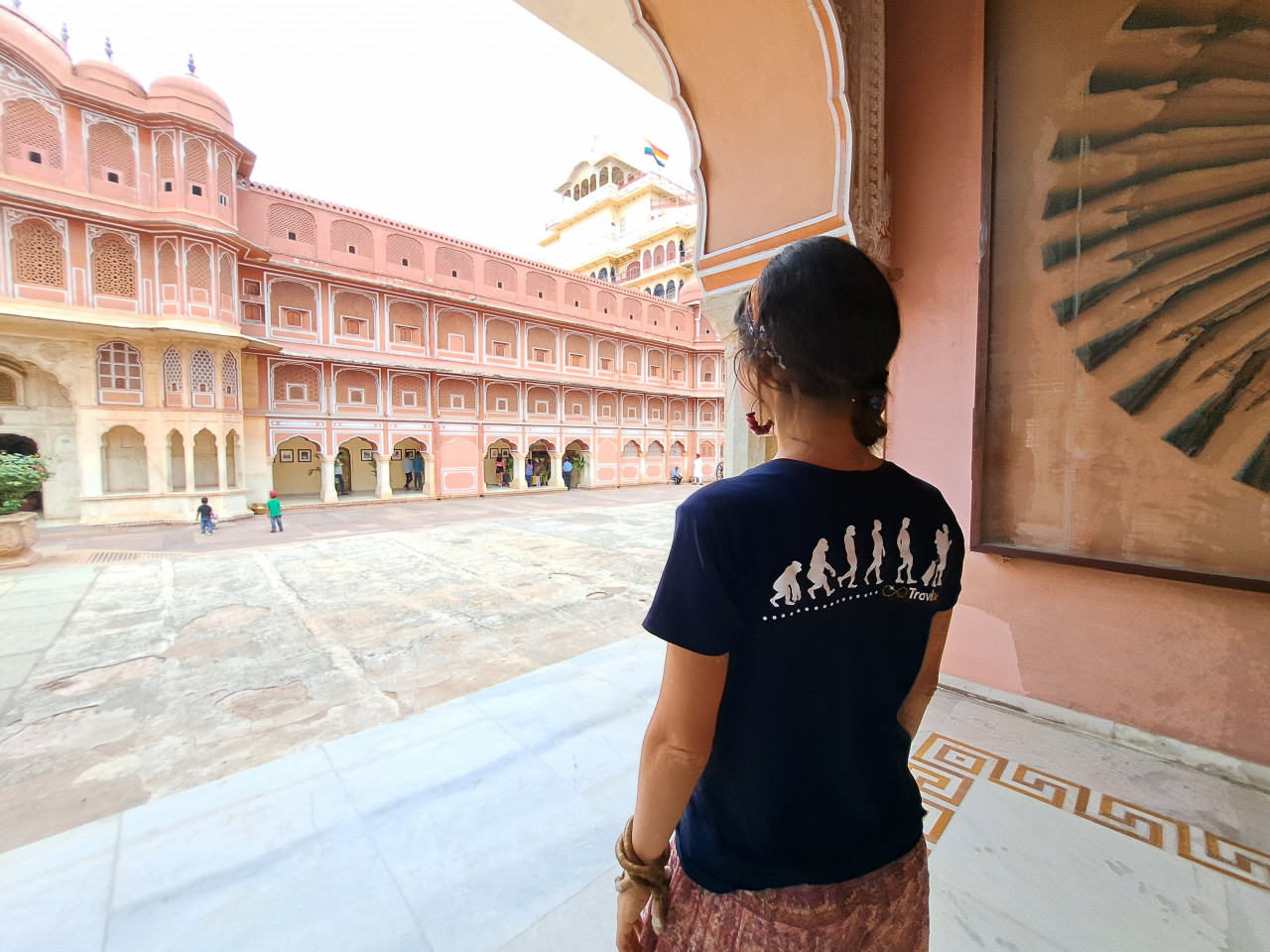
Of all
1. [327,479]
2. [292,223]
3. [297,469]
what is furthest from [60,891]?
[297,469]

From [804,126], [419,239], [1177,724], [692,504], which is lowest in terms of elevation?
[1177,724]

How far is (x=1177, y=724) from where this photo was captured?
2.22m

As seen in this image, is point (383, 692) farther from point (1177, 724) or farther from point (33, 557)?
point (33, 557)

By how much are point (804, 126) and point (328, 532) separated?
38.3ft

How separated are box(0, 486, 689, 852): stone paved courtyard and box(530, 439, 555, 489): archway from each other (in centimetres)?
1306

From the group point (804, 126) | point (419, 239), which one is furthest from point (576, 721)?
point (419, 239)

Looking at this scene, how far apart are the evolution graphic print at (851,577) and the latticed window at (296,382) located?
18.1 m

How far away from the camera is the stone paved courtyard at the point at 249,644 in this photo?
2.89m

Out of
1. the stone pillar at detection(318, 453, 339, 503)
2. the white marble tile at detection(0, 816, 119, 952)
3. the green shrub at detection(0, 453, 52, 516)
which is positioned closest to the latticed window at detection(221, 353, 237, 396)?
the stone pillar at detection(318, 453, 339, 503)

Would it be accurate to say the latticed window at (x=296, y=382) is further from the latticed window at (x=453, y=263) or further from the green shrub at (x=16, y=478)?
the green shrub at (x=16, y=478)

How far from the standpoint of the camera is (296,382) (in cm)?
1570

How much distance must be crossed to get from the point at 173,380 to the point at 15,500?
593cm

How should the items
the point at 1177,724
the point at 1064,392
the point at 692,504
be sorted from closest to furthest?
the point at 692,504
the point at 1177,724
the point at 1064,392

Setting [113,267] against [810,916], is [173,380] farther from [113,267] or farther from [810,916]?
[810,916]
